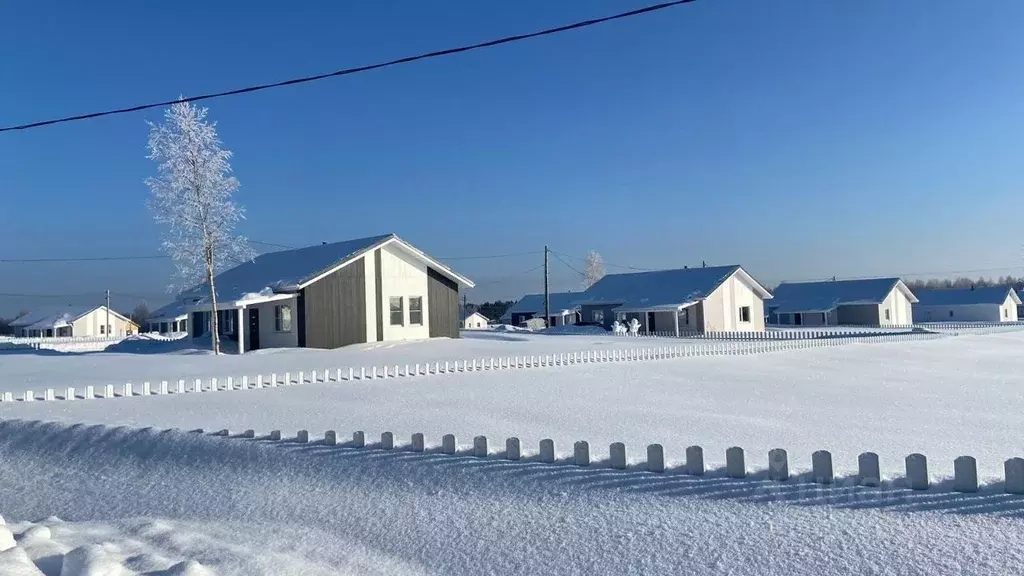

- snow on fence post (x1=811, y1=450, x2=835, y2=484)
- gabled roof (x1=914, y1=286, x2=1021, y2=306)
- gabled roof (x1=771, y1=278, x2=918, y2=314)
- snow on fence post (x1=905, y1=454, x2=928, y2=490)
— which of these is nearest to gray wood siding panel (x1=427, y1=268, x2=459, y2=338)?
snow on fence post (x1=811, y1=450, x2=835, y2=484)

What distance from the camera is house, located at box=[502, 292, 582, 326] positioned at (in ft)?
218

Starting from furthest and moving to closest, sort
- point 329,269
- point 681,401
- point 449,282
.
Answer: point 449,282
point 329,269
point 681,401

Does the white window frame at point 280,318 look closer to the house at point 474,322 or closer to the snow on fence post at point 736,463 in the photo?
the snow on fence post at point 736,463

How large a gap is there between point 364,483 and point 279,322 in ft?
76.7

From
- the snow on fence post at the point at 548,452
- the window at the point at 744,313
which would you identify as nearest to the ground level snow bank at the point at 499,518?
the snow on fence post at the point at 548,452

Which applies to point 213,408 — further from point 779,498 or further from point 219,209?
point 219,209

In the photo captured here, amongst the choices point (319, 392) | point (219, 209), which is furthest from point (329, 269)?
point (319, 392)

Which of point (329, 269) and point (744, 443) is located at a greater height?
point (329, 269)

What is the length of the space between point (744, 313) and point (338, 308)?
3064cm

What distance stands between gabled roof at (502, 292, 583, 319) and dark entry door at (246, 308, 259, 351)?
3231 centimetres

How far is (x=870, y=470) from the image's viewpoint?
6.01 metres

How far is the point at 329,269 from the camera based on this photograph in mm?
28406

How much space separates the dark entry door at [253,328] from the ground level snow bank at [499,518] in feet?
72.5

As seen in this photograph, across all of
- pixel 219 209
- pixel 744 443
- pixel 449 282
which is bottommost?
pixel 744 443
